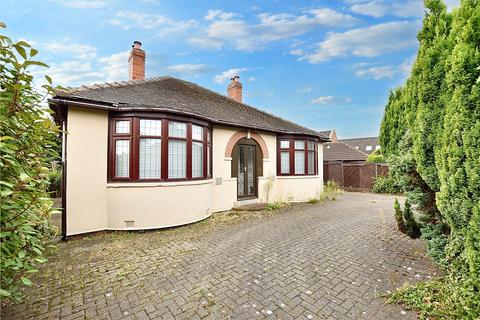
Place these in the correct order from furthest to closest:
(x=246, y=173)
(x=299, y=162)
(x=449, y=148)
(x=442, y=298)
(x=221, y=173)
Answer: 1. (x=299, y=162)
2. (x=246, y=173)
3. (x=221, y=173)
4. (x=442, y=298)
5. (x=449, y=148)

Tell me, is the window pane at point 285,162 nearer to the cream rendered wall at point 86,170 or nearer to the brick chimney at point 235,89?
the brick chimney at point 235,89

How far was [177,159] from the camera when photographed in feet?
21.8

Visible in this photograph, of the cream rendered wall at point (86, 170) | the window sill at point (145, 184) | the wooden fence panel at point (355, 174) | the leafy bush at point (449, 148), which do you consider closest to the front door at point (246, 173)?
the window sill at point (145, 184)

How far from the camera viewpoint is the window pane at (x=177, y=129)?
6465 millimetres

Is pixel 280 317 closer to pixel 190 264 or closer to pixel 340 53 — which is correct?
pixel 190 264

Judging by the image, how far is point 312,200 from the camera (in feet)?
35.4

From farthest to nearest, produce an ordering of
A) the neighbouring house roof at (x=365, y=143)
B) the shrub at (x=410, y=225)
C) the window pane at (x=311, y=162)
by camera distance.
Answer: the neighbouring house roof at (x=365, y=143), the window pane at (x=311, y=162), the shrub at (x=410, y=225)

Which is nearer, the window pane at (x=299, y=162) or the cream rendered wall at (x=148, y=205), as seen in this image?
the cream rendered wall at (x=148, y=205)

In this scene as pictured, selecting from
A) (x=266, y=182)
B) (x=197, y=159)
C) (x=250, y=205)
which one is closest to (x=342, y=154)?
→ (x=266, y=182)

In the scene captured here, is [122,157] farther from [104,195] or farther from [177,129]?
[177,129]

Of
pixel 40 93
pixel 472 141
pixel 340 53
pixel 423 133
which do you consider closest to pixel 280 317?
pixel 472 141

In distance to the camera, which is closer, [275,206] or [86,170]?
[86,170]

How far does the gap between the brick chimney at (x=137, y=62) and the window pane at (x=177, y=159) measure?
5.66 metres

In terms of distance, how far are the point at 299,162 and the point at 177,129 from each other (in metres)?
6.82
